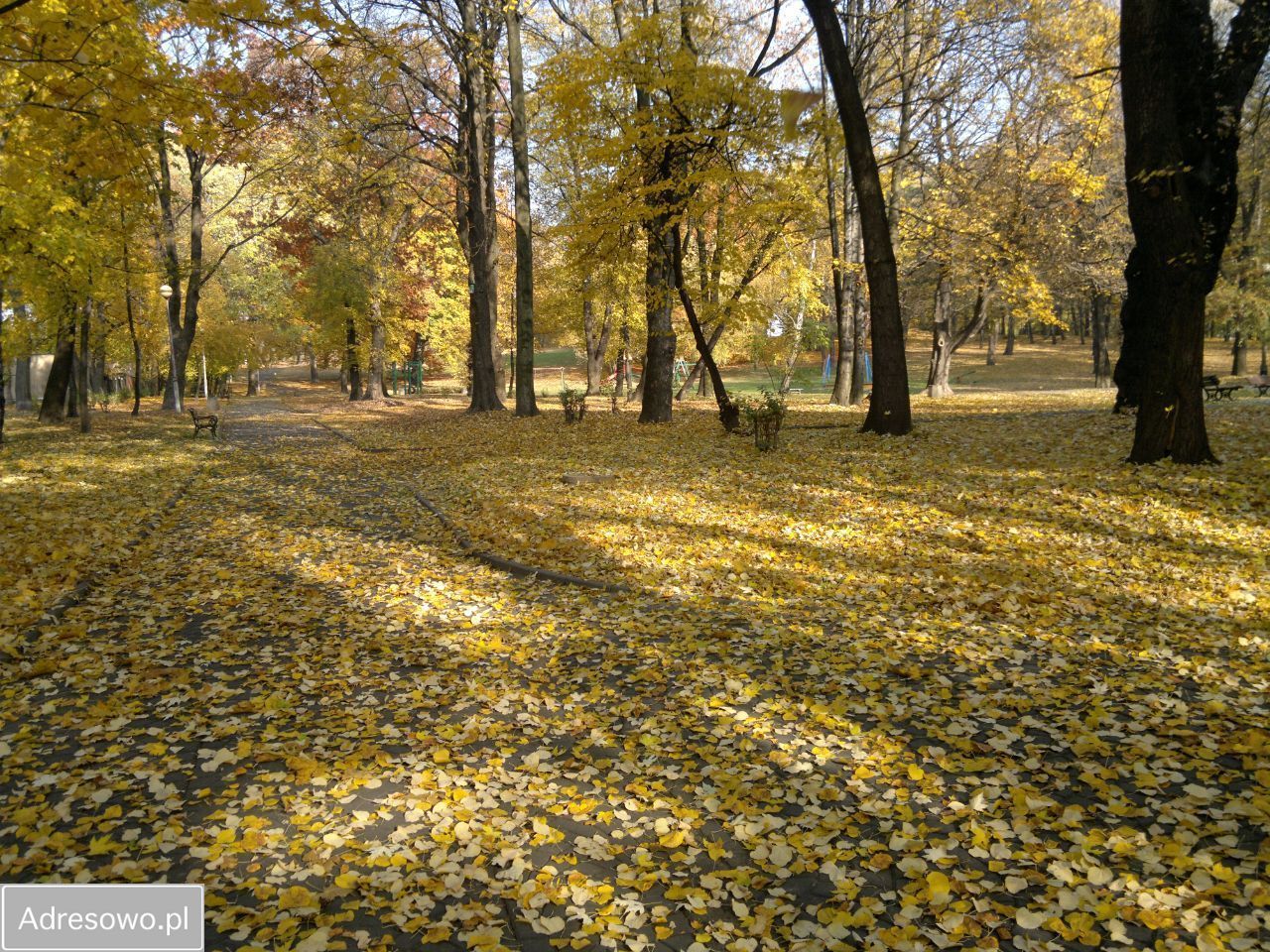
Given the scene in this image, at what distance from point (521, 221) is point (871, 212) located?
33.4 ft

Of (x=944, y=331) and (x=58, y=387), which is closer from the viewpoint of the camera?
(x=58, y=387)

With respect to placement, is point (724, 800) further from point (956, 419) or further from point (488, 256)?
point (488, 256)

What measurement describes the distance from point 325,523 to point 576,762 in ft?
21.4

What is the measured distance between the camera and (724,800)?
12.5 ft

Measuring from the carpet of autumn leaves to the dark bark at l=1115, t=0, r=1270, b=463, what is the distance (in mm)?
930

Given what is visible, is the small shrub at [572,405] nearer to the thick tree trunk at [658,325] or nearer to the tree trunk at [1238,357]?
the thick tree trunk at [658,325]

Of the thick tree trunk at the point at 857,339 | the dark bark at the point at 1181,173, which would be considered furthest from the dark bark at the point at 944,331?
the dark bark at the point at 1181,173

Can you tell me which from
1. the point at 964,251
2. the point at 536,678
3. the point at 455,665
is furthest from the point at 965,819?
the point at 964,251

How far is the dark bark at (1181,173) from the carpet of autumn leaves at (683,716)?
3.05 feet

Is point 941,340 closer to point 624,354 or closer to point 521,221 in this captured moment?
point 624,354

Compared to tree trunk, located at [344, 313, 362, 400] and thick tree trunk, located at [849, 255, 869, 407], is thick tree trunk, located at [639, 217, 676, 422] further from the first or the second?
tree trunk, located at [344, 313, 362, 400]

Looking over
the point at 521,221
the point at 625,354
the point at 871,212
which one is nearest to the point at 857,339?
the point at 521,221

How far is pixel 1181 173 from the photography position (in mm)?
8680

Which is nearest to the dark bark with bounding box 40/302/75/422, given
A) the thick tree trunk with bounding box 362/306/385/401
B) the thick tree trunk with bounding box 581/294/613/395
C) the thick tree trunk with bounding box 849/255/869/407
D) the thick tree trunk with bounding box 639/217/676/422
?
the thick tree trunk with bounding box 362/306/385/401
